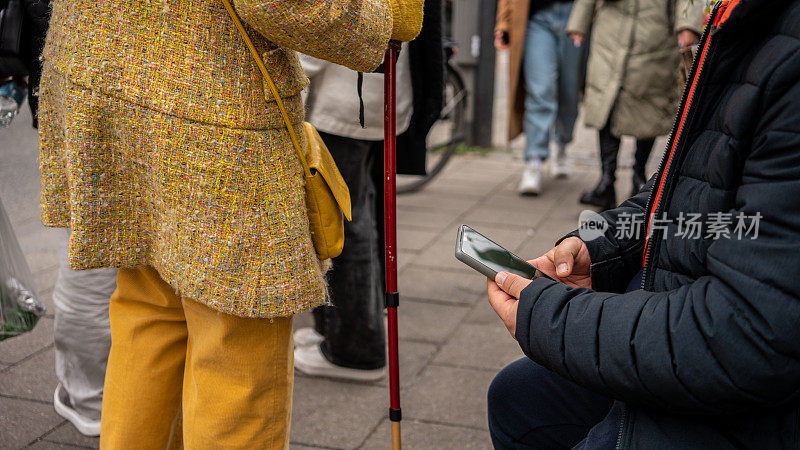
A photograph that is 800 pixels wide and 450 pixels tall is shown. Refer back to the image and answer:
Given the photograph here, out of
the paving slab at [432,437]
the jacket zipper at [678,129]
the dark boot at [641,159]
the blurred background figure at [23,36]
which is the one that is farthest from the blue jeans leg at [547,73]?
the jacket zipper at [678,129]

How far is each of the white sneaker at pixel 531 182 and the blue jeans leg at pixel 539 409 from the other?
425 cm

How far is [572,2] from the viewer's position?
5.99 m

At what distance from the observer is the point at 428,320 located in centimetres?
386

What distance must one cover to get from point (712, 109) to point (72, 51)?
1228 mm

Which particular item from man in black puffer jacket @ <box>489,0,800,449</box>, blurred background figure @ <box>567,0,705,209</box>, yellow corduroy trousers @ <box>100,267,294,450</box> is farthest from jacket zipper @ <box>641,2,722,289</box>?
blurred background figure @ <box>567,0,705,209</box>

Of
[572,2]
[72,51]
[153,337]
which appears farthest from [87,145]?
[572,2]

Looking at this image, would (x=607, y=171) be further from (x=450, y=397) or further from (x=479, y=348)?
(x=450, y=397)

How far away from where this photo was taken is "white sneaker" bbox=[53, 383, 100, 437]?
2.74m

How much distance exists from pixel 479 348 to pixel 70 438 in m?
1.60

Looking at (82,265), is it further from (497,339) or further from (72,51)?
Answer: (497,339)

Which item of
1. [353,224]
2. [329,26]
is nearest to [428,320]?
[353,224]

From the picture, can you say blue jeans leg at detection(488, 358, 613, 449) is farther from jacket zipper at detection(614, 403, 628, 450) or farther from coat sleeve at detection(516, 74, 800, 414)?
coat sleeve at detection(516, 74, 800, 414)

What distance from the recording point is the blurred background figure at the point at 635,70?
5.02m

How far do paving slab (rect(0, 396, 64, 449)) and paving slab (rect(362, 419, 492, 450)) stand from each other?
1.05 metres
